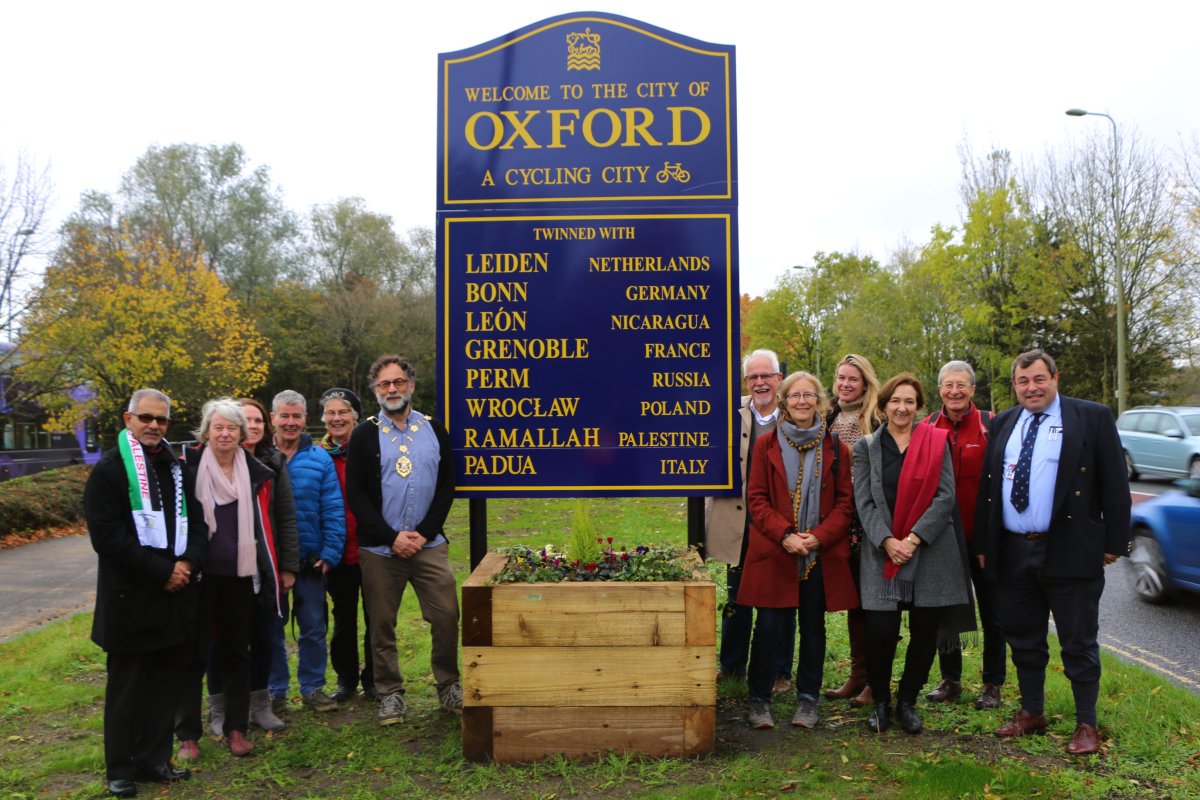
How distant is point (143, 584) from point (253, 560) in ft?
2.07

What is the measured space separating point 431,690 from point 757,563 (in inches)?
94.3

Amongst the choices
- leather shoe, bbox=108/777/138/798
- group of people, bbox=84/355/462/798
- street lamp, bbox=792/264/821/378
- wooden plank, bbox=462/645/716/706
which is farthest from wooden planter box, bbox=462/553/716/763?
street lamp, bbox=792/264/821/378

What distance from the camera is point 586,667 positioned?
14.4 feet

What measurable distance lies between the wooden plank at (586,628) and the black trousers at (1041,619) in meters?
1.71

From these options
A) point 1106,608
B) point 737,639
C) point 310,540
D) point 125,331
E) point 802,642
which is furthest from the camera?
point 125,331

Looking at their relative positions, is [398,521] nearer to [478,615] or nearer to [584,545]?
[478,615]

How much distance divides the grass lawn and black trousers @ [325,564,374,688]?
0.23 m

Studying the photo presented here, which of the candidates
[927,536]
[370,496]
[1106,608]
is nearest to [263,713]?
[370,496]

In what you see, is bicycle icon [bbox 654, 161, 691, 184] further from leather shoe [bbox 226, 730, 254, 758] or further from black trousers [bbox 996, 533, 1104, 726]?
leather shoe [bbox 226, 730, 254, 758]

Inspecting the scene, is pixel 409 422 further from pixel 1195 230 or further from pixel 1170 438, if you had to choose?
pixel 1195 230

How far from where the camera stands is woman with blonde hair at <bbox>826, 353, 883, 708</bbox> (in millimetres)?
5359

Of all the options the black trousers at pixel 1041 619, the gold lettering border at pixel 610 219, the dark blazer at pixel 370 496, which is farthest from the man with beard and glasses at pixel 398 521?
the black trousers at pixel 1041 619

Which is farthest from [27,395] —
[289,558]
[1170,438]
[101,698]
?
[1170,438]

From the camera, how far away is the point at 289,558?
5.12m
